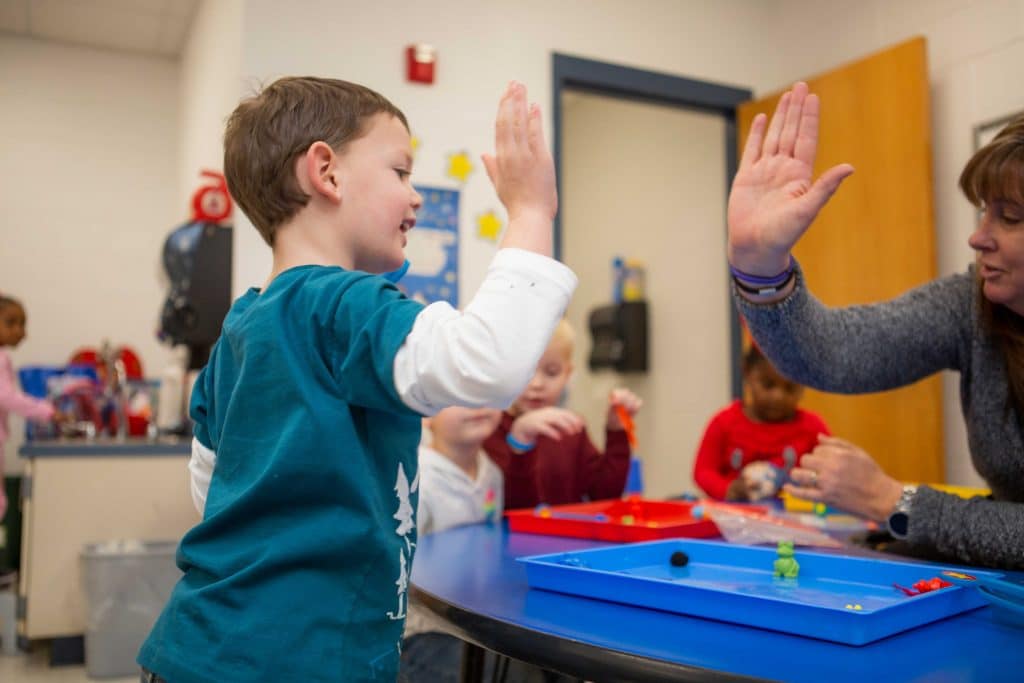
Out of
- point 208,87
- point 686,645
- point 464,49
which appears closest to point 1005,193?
point 686,645

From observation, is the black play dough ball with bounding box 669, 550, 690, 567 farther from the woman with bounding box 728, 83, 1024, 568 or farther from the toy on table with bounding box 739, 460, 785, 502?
the toy on table with bounding box 739, 460, 785, 502

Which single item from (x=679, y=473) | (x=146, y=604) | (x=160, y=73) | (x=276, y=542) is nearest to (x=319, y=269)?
(x=276, y=542)

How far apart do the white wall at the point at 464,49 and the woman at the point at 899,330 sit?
84.0 inches

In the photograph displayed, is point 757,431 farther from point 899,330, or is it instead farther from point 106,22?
point 106,22

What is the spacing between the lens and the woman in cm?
113

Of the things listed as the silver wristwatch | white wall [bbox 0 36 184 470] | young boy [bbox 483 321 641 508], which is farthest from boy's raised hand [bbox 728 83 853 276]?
white wall [bbox 0 36 184 470]

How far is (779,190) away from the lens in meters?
1.27

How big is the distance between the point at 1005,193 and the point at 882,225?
7.49ft

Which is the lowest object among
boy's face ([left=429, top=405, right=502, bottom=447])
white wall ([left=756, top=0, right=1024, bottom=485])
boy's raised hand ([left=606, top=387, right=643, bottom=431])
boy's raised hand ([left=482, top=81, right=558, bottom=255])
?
boy's face ([left=429, top=405, right=502, bottom=447])

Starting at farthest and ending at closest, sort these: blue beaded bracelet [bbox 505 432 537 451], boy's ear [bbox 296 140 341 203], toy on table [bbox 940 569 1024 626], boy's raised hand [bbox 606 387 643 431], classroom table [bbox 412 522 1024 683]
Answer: boy's raised hand [bbox 606 387 643 431]
blue beaded bracelet [bbox 505 432 537 451]
boy's ear [bbox 296 140 341 203]
toy on table [bbox 940 569 1024 626]
classroom table [bbox 412 522 1024 683]

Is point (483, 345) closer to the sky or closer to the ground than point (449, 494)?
closer to the sky

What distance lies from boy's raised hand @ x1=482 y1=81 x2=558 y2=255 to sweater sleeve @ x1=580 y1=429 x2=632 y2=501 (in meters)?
1.32

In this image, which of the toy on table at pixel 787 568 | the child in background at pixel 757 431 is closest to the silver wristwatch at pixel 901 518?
the toy on table at pixel 787 568

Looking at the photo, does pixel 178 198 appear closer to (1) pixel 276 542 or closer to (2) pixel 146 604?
(2) pixel 146 604
